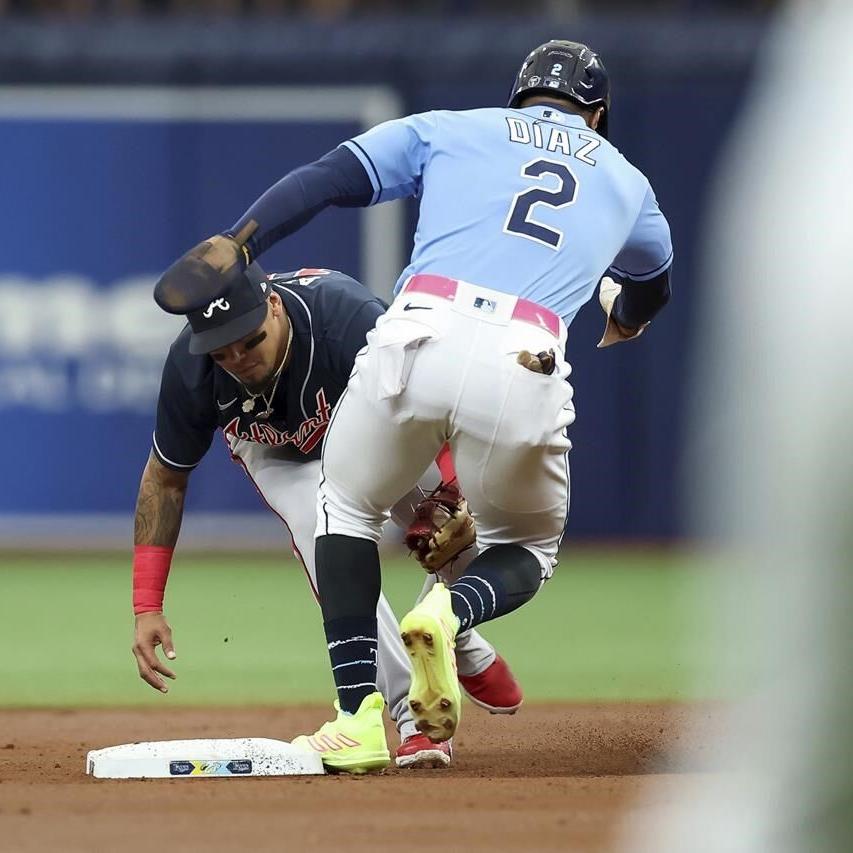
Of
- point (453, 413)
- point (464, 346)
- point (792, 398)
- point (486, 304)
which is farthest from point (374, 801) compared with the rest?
point (792, 398)

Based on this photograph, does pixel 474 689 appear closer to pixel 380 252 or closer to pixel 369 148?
→ pixel 369 148

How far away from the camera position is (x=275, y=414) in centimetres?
404

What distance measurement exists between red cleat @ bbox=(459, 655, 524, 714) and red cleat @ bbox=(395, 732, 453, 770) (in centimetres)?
25

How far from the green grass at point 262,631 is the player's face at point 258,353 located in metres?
1.46

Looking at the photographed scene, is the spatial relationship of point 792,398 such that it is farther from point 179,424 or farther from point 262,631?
point 262,631

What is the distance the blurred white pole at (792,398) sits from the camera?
128 cm

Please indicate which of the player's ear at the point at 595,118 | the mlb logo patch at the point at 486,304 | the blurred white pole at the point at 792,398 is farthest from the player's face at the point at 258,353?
the blurred white pole at the point at 792,398

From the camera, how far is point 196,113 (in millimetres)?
10422

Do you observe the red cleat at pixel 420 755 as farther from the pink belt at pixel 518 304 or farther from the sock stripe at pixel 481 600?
the pink belt at pixel 518 304

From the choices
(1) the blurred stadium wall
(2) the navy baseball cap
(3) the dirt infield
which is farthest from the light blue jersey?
(1) the blurred stadium wall

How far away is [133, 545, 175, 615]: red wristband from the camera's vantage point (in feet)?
13.0

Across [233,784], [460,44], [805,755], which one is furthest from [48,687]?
[460,44]

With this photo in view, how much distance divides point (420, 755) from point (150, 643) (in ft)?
2.23

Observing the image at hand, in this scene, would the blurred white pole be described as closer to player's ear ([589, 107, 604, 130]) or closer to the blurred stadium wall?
player's ear ([589, 107, 604, 130])
